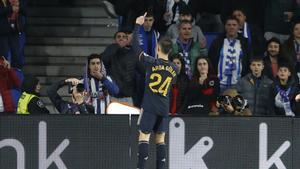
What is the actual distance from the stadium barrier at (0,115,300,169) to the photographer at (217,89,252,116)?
0.61m

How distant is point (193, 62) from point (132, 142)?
96.1 inches

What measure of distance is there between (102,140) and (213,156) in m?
1.57

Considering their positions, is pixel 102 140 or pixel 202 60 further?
pixel 202 60

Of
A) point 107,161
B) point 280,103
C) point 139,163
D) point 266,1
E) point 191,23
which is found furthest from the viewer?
point 266,1

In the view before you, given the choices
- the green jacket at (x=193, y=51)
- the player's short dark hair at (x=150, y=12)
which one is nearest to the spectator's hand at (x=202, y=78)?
the green jacket at (x=193, y=51)

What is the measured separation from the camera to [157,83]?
1379cm

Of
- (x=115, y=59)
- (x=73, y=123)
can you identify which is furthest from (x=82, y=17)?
(x=73, y=123)

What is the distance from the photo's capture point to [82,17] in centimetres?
1898

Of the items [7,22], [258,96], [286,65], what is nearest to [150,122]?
[258,96]

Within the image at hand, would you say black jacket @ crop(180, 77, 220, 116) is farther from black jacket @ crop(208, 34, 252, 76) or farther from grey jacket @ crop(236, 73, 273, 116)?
black jacket @ crop(208, 34, 252, 76)

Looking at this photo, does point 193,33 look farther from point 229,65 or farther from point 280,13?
point 280,13

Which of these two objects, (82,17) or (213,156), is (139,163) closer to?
(213,156)

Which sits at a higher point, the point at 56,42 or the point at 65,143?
the point at 56,42

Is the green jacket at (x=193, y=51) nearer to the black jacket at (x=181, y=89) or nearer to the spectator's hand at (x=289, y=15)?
the black jacket at (x=181, y=89)
